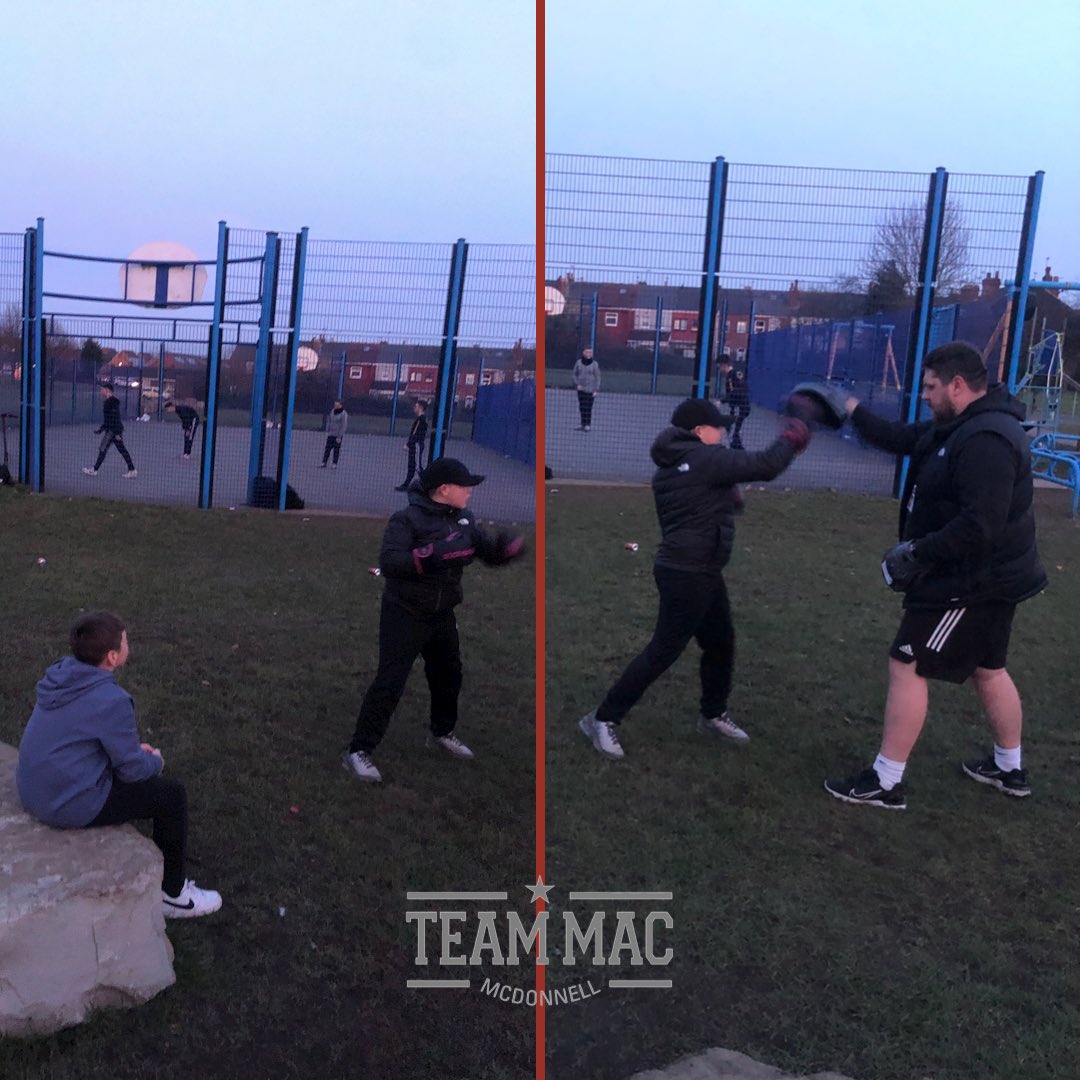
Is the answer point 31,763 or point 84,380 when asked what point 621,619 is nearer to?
point 31,763

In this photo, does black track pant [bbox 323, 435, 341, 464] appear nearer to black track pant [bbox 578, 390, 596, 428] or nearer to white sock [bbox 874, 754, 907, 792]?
black track pant [bbox 578, 390, 596, 428]

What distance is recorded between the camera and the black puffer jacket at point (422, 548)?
4.04m

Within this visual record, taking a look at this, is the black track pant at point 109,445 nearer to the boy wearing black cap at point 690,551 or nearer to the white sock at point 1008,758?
the boy wearing black cap at point 690,551

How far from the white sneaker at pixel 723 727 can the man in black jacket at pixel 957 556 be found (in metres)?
0.49

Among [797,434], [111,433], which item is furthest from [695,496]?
[111,433]

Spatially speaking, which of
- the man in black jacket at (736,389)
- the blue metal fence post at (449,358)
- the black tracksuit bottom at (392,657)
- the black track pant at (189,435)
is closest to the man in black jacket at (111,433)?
the black track pant at (189,435)

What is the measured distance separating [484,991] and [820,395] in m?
2.11

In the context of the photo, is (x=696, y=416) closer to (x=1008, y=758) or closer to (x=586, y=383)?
(x=586, y=383)

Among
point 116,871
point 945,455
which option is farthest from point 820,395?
point 116,871

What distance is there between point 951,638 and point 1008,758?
0.62 metres

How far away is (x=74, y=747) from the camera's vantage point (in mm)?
2973

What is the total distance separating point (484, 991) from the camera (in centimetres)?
281

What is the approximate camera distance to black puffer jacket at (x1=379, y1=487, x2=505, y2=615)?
4.04m

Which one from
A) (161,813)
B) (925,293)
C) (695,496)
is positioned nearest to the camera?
(161,813)
